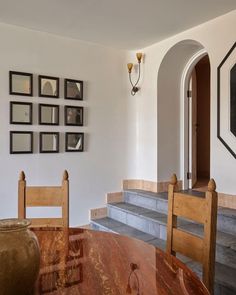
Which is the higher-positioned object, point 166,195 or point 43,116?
point 43,116

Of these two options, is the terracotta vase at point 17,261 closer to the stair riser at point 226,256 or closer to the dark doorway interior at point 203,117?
the stair riser at point 226,256

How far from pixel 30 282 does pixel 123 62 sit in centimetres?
363

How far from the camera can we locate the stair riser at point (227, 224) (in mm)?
2715

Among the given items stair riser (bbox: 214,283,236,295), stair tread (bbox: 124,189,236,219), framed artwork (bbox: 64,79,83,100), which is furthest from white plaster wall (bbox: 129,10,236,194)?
stair riser (bbox: 214,283,236,295)

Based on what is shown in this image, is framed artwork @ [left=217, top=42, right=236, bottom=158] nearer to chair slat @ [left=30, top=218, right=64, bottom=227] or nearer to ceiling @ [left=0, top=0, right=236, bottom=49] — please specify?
ceiling @ [left=0, top=0, right=236, bottom=49]

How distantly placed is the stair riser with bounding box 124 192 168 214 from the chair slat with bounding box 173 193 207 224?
184 cm

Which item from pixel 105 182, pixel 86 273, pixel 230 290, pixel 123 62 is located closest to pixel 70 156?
pixel 105 182

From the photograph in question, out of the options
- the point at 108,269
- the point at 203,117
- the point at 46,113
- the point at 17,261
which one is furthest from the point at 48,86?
the point at 203,117

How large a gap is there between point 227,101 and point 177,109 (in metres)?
1.15

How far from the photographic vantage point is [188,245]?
152cm

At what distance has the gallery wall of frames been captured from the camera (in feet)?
10.7

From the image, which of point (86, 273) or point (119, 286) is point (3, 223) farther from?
point (119, 286)

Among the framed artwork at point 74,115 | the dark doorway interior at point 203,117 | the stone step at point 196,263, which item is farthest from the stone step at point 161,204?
the dark doorway interior at point 203,117

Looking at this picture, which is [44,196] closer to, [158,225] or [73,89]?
[158,225]
